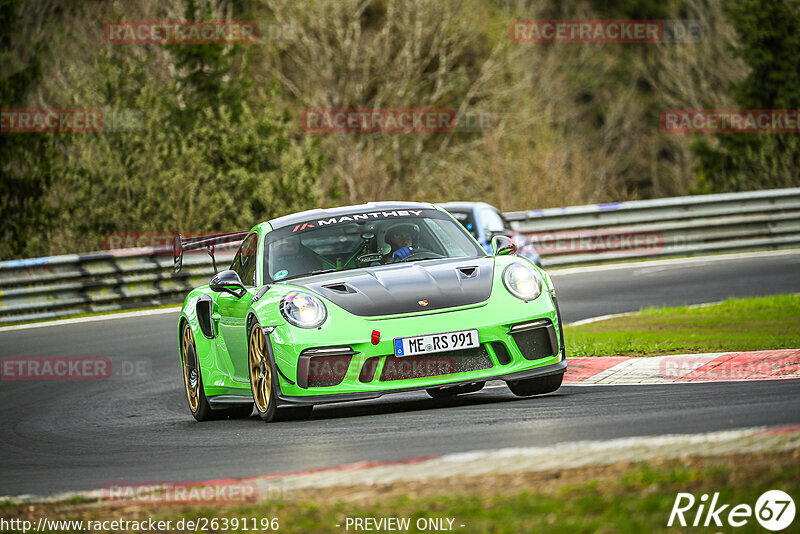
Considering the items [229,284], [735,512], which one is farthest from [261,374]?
[735,512]

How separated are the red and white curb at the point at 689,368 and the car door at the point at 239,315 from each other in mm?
2547

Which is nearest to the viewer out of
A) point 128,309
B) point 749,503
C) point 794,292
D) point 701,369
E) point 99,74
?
point 749,503

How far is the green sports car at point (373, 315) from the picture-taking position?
794 cm

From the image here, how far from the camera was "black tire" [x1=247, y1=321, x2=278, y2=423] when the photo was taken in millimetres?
8273

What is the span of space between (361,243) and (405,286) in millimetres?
1221

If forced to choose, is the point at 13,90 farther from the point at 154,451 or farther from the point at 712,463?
the point at 712,463

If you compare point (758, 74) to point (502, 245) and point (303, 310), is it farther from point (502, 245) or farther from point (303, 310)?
point (303, 310)

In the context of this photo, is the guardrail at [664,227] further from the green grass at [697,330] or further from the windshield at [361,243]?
the windshield at [361,243]

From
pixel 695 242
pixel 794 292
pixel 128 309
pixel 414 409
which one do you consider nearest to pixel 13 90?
pixel 128 309

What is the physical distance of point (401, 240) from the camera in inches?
371

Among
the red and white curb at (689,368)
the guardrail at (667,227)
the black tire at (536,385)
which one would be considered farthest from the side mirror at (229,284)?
the guardrail at (667,227)

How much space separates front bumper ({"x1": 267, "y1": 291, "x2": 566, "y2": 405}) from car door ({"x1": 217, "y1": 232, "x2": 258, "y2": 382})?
0.85 meters

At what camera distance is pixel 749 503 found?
4.29 metres

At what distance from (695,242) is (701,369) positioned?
46.2 feet
